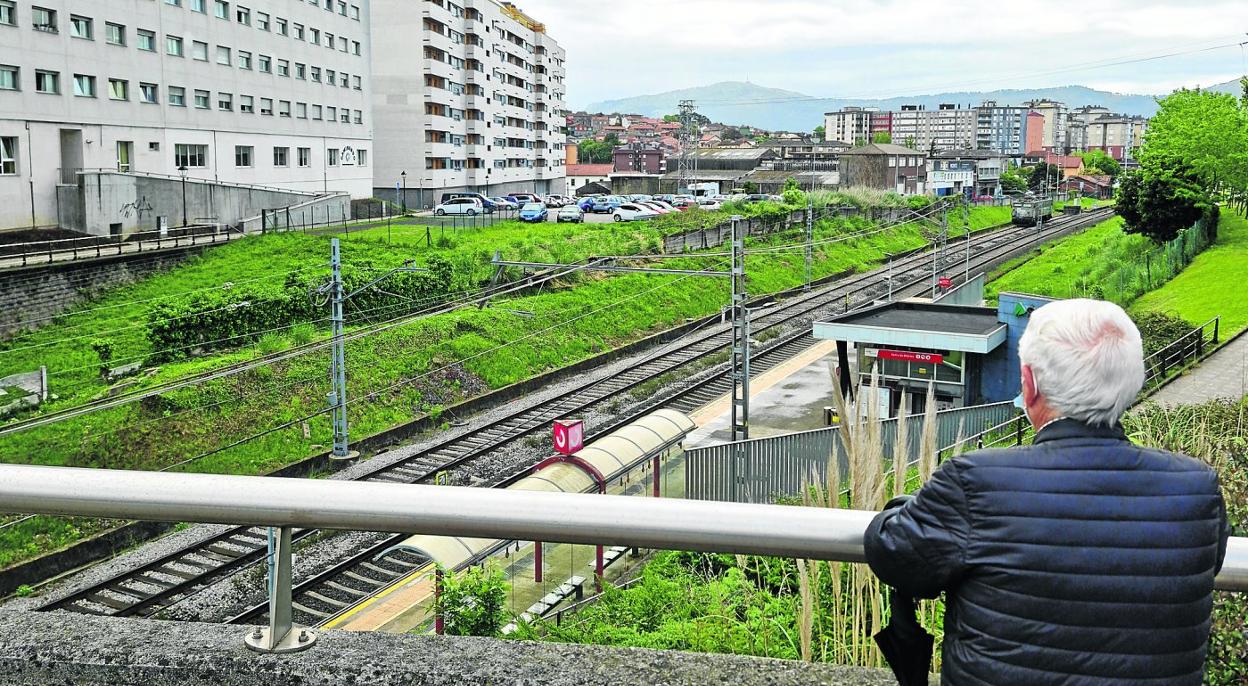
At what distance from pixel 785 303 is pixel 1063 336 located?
40319 mm

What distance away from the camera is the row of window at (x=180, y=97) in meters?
34.6

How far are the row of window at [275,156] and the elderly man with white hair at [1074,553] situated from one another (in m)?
43.8

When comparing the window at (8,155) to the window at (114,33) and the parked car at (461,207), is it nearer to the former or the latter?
the window at (114,33)

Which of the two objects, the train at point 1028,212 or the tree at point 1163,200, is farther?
the train at point 1028,212

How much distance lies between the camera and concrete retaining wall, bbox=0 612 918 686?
258cm

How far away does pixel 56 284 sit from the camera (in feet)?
95.5

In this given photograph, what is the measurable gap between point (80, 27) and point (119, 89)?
8.80 ft

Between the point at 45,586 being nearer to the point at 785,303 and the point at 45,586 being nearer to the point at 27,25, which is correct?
the point at 27,25

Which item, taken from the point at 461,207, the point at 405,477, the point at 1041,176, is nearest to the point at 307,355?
the point at 405,477

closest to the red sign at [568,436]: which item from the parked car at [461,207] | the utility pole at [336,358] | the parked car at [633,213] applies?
the utility pole at [336,358]

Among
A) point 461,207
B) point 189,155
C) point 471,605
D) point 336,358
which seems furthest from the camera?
point 461,207

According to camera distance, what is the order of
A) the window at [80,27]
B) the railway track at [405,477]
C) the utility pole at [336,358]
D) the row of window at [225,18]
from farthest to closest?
the window at [80,27] < the row of window at [225,18] < the utility pole at [336,358] < the railway track at [405,477]

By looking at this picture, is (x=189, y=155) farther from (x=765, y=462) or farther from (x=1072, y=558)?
(x=1072, y=558)

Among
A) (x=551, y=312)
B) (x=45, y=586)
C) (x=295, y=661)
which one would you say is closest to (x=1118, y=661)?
(x=295, y=661)
